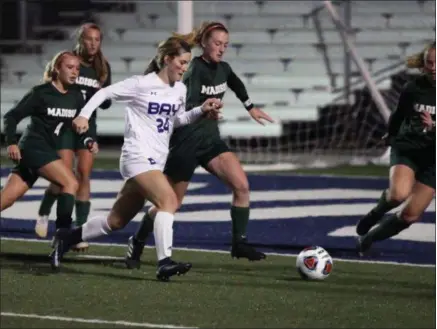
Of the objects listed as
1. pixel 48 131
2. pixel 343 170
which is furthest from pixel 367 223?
pixel 343 170

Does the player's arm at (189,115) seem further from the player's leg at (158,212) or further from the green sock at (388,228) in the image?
the green sock at (388,228)

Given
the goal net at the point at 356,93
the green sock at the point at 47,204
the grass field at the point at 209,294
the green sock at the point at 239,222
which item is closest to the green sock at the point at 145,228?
the grass field at the point at 209,294

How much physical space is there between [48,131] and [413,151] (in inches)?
105

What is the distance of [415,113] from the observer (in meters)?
9.80

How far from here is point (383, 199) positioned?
1020 cm

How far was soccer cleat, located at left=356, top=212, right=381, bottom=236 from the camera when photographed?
409 inches

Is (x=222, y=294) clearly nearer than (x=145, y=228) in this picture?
Yes

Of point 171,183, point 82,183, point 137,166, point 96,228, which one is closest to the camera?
point 137,166

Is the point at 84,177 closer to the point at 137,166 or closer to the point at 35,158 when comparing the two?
the point at 35,158

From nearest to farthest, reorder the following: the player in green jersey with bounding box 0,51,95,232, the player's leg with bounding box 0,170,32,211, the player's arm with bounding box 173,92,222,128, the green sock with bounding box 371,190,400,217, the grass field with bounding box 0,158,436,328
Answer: the grass field with bounding box 0,158,436,328 < the player's arm with bounding box 173,92,222,128 < the player in green jersey with bounding box 0,51,95,232 < the player's leg with bounding box 0,170,32,211 < the green sock with bounding box 371,190,400,217

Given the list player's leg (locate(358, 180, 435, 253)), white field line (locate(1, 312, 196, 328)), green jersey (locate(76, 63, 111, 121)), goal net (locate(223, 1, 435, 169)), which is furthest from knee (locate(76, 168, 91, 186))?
goal net (locate(223, 1, 435, 169))

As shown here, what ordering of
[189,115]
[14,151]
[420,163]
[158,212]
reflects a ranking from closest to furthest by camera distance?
[158,212]
[189,115]
[14,151]
[420,163]

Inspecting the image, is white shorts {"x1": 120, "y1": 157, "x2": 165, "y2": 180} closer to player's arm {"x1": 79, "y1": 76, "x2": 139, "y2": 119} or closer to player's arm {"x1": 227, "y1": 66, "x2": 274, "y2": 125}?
player's arm {"x1": 79, "y1": 76, "x2": 139, "y2": 119}

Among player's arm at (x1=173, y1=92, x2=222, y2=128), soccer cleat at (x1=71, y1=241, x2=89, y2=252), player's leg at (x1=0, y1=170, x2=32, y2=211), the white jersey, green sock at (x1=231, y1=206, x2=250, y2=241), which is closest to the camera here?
the white jersey
